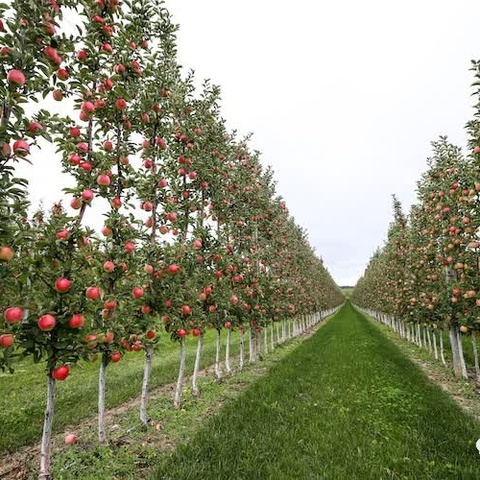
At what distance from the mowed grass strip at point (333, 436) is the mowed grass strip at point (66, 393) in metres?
2.20

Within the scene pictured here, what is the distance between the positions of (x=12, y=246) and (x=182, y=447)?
4421mm

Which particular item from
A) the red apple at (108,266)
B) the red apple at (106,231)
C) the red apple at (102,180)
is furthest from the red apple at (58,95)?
the red apple at (108,266)

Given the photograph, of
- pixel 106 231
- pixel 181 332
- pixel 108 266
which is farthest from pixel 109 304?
pixel 181 332

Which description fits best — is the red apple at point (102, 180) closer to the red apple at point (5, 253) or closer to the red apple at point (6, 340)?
the red apple at point (5, 253)

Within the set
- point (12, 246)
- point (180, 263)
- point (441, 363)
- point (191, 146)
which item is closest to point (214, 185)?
point (191, 146)

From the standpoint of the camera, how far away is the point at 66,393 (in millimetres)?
11047

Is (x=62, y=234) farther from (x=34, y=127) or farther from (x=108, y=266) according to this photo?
(x=108, y=266)

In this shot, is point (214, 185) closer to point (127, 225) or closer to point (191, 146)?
point (191, 146)

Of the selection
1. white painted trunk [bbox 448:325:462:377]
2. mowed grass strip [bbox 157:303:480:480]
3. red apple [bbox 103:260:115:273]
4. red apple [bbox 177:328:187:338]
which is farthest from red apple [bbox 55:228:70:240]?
white painted trunk [bbox 448:325:462:377]

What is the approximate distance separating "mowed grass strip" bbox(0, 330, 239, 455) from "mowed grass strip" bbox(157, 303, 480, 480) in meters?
Answer: 2.20

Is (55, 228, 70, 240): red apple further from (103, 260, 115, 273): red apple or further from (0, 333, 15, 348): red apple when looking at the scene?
(103, 260, 115, 273): red apple

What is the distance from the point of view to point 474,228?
9258mm

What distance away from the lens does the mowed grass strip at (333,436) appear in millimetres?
5281

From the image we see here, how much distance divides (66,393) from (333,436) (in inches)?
332
